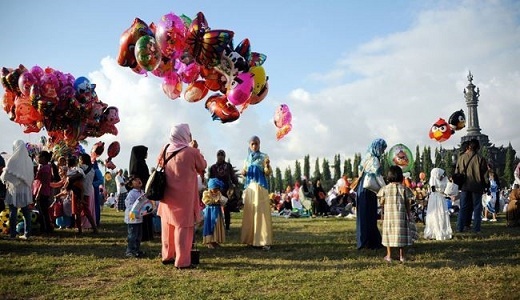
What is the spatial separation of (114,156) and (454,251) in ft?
41.1

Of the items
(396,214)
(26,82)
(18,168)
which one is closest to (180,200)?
(396,214)

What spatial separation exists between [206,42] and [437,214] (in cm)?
632

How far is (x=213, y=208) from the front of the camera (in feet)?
28.8

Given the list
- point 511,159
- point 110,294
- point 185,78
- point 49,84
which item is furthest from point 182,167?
point 511,159

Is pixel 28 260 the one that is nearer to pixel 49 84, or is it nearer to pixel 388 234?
pixel 388 234

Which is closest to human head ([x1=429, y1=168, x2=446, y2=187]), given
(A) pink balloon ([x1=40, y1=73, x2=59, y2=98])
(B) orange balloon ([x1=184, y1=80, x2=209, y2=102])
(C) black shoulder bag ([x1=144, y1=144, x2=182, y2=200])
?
(B) orange balloon ([x1=184, y1=80, x2=209, y2=102])

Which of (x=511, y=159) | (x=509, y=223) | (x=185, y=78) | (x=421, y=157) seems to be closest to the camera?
(x=185, y=78)

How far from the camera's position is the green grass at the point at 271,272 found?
4980mm

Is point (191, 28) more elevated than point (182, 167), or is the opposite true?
point (191, 28)

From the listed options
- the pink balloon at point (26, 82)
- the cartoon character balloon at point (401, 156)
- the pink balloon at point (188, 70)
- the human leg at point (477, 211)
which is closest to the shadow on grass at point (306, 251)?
the human leg at point (477, 211)

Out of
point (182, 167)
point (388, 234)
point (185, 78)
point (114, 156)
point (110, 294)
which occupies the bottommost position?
point (110, 294)

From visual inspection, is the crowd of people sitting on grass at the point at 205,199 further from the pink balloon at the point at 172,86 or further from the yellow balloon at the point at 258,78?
the yellow balloon at the point at 258,78

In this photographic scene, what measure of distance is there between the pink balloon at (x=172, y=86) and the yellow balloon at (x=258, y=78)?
1.89 meters

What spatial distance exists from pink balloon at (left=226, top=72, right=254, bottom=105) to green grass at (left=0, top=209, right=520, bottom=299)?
3.30 metres
